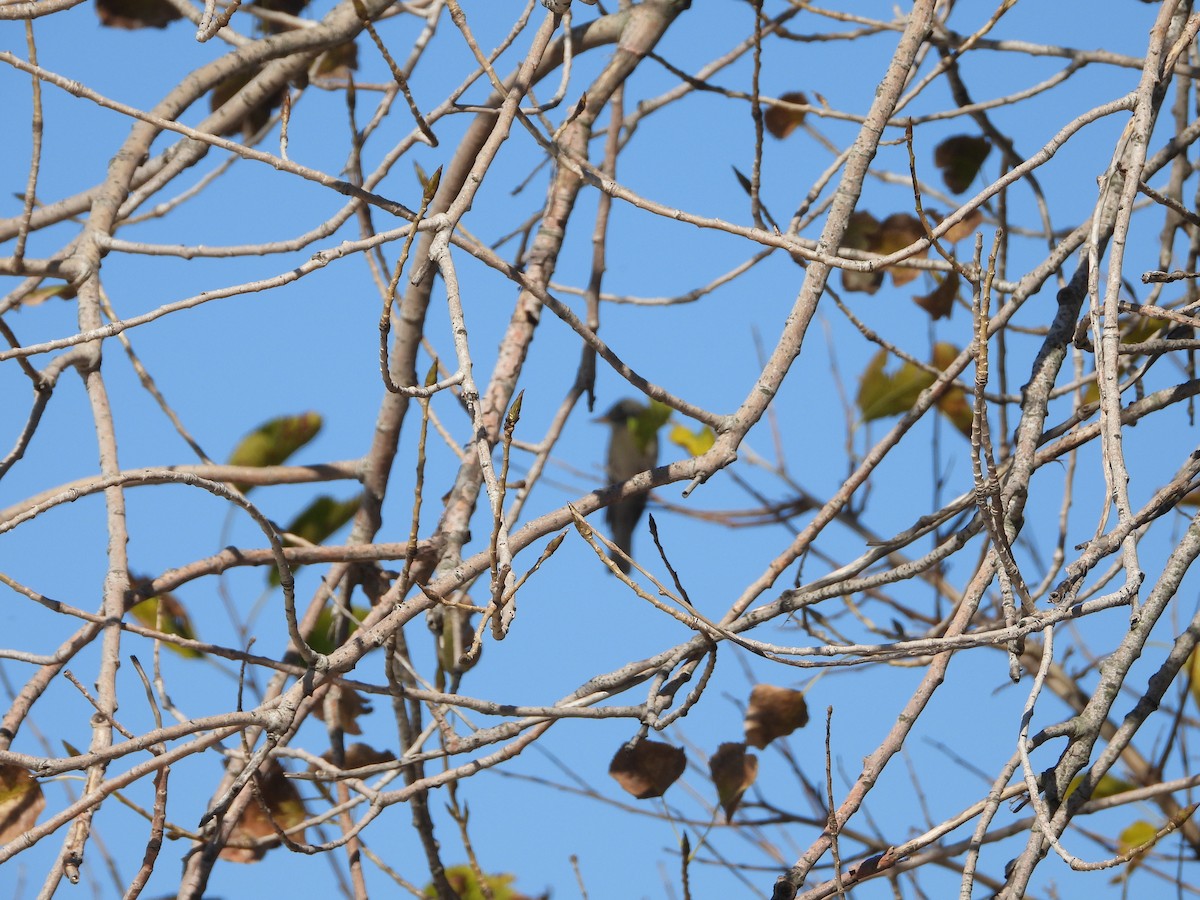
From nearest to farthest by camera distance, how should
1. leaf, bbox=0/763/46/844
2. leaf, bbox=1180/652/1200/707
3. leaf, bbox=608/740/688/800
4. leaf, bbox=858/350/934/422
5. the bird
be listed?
leaf, bbox=0/763/46/844 < leaf, bbox=608/740/688/800 < leaf, bbox=1180/652/1200/707 < leaf, bbox=858/350/934/422 < the bird

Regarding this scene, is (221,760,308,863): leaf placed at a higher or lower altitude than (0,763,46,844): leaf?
higher

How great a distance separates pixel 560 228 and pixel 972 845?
0.99m

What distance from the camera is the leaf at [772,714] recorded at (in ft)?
4.78

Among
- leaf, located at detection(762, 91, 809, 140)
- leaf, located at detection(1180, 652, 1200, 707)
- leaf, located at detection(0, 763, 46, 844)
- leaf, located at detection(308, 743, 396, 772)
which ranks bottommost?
leaf, located at detection(0, 763, 46, 844)

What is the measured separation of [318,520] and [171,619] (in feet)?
0.77

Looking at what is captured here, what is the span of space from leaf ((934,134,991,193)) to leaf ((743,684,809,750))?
0.87 meters

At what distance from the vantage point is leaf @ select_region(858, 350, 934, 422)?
81.8 inches

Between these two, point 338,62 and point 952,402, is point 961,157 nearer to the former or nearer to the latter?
point 952,402

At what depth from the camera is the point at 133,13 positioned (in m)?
1.85

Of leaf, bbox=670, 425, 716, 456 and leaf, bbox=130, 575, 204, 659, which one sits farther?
leaf, bbox=670, 425, 716, 456

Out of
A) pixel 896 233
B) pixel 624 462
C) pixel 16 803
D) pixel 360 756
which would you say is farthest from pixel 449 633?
pixel 624 462

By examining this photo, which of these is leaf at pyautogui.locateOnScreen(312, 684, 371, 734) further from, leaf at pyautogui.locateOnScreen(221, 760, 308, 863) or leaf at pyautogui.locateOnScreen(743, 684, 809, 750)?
leaf at pyautogui.locateOnScreen(743, 684, 809, 750)

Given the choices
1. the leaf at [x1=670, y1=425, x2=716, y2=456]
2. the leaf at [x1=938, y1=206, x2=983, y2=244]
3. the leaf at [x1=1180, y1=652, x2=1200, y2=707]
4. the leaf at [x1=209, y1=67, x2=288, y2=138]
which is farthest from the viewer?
the leaf at [x1=670, y1=425, x2=716, y2=456]

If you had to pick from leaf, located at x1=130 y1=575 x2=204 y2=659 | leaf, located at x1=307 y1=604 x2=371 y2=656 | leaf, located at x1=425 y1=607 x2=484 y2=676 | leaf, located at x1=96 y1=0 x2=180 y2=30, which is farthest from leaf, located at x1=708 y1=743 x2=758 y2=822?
leaf, located at x1=96 y1=0 x2=180 y2=30
